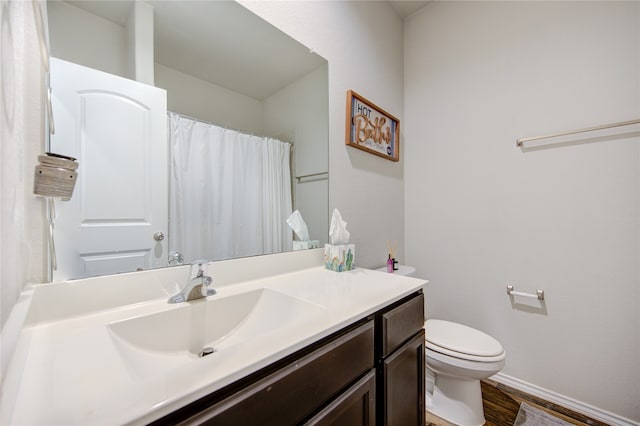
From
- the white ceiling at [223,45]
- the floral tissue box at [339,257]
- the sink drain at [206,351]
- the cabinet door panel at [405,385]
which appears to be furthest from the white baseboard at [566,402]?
the white ceiling at [223,45]

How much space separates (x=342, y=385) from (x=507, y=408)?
4.43 feet

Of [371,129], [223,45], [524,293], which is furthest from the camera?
[371,129]

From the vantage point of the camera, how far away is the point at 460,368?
1188 millimetres

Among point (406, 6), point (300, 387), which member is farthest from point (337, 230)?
point (406, 6)

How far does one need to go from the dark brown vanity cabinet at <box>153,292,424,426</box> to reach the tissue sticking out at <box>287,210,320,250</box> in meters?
0.54

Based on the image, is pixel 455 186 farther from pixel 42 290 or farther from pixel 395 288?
pixel 42 290

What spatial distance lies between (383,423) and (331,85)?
1.49 metres

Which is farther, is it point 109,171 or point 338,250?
point 338,250

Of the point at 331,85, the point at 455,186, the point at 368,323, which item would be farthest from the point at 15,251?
the point at 455,186

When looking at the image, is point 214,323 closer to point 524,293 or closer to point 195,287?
point 195,287

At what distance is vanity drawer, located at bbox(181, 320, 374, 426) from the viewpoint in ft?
1.41

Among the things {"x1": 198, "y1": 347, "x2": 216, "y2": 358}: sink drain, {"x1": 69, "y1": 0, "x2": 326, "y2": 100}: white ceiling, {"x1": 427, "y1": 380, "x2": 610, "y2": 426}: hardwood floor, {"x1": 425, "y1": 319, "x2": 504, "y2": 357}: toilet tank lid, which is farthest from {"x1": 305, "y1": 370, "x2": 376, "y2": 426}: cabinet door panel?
{"x1": 69, "y1": 0, "x2": 326, "y2": 100}: white ceiling

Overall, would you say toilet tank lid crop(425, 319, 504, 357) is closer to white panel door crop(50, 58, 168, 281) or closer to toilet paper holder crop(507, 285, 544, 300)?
toilet paper holder crop(507, 285, 544, 300)

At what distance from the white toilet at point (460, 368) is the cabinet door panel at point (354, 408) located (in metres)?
0.67
